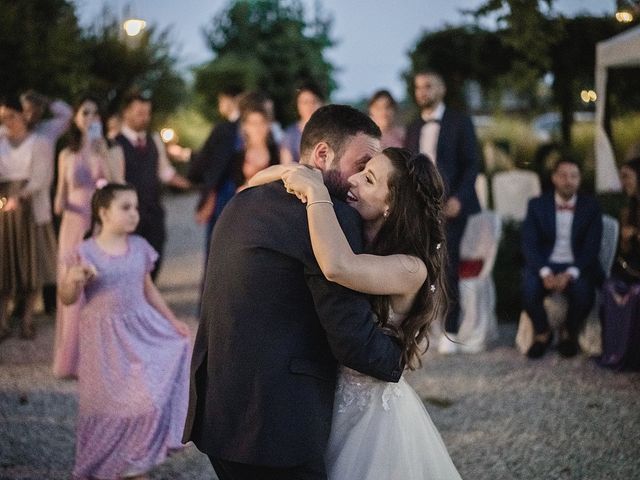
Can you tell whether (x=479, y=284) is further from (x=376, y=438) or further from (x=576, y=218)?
(x=376, y=438)

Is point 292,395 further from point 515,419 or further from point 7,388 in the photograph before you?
point 7,388

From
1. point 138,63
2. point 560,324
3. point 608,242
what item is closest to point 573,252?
point 608,242

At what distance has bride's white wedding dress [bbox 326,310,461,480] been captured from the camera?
3104 millimetres

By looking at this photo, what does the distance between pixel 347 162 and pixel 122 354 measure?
94.7 inches

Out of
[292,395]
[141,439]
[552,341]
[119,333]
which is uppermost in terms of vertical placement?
[292,395]

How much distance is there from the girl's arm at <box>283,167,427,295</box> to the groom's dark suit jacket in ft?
0.14

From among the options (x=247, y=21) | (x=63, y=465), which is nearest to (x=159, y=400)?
(x=63, y=465)

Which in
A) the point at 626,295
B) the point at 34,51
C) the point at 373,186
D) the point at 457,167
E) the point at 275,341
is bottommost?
the point at 626,295

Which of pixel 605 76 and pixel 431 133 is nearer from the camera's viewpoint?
pixel 431 133

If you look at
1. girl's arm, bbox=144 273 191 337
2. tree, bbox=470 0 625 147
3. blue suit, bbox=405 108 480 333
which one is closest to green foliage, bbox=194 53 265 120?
tree, bbox=470 0 625 147

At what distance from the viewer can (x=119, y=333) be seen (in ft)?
16.8

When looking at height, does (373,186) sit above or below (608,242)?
above

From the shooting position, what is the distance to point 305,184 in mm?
2830

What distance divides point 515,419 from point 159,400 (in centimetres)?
226
